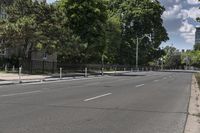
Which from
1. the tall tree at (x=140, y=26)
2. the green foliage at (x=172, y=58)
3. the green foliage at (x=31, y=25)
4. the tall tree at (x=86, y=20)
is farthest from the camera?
the green foliage at (x=172, y=58)

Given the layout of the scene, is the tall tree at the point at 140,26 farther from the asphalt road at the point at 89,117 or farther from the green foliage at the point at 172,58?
the asphalt road at the point at 89,117

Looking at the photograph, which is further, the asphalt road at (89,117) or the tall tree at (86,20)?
the tall tree at (86,20)

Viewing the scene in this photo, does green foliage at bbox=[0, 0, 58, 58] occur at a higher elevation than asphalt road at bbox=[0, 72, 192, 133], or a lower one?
higher

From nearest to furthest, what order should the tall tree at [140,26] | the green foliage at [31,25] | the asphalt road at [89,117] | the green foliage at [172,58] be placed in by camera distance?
1. the asphalt road at [89,117]
2. the green foliage at [31,25]
3. the tall tree at [140,26]
4. the green foliage at [172,58]

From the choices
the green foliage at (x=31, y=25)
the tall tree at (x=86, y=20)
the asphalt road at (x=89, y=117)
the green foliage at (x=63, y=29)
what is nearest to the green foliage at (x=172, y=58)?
the green foliage at (x=63, y=29)

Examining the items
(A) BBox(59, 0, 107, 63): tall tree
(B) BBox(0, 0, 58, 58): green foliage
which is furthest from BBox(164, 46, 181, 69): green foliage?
(B) BBox(0, 0, 58, 58): green foliage

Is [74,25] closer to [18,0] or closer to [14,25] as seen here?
[18,0]

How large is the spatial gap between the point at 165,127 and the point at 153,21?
305ft

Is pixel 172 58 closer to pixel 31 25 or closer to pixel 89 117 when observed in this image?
pixel 31 25

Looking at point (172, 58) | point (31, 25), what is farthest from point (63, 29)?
point (172, 58)

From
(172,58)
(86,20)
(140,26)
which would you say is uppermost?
(140,26)

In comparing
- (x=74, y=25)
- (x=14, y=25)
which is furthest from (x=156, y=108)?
(x=74, y=25)

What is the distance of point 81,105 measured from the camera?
15.6 metres

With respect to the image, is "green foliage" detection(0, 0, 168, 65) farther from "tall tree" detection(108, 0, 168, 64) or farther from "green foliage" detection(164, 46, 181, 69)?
"green foliage" detection(164, 46, 181, 69)
